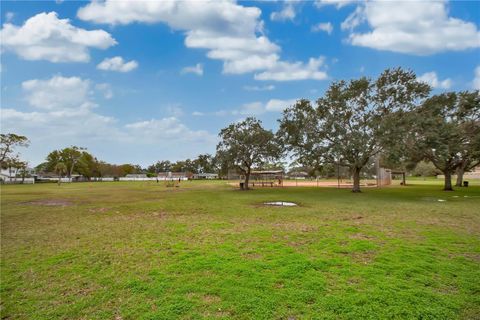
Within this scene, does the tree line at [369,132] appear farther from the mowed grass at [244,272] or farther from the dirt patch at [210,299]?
the dirt patch at [210,299]

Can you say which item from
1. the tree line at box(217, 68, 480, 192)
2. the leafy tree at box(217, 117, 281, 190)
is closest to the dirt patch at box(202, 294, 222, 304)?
the tree line at box(217, 68, 480, 192)

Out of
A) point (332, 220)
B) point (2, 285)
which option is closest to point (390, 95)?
point (332, 220)

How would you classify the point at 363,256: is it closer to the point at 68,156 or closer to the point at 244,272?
the point at 244,272

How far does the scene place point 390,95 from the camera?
2428 cm

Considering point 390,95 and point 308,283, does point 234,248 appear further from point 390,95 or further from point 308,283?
point 390,95

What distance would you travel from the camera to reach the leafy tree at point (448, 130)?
20.5m

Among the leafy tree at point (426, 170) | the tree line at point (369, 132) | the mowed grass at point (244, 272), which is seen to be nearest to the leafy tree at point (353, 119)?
the tree line at point (369, 132)

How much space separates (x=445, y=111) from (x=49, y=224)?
1265 inches

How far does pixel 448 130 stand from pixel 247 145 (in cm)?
1803

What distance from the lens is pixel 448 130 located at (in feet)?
68.3

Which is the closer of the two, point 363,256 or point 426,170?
point 363,256

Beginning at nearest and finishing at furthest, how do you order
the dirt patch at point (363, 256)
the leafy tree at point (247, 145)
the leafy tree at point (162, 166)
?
the dirt patch at point (363, 256), the leafy tree at point (247, 145), the leafy tree at point (162, 166)

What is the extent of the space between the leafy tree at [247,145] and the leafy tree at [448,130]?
13.6 meters

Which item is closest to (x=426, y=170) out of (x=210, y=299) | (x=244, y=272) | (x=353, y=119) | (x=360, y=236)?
(x=353, y=119)
